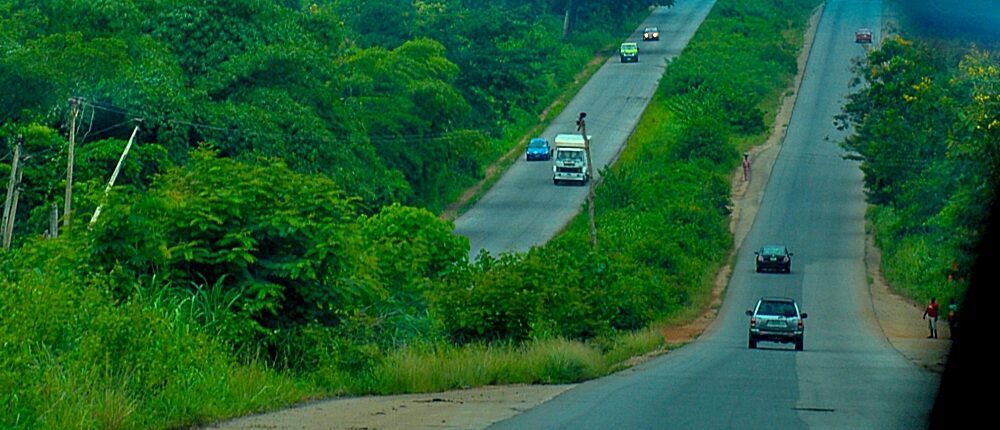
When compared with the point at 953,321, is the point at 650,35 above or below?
above

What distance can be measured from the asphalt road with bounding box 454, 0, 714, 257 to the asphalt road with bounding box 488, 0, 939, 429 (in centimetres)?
922

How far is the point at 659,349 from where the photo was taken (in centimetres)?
3359

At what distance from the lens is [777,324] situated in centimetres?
3625

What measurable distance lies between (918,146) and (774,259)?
7403 mm

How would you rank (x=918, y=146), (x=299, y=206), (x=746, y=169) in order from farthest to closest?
1. (x=746, y=169)
2. (x=918, y=146)
3. (x=299, y=206)

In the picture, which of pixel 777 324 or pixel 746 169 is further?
pixel 746 169

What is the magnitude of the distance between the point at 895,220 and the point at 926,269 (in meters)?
12.1

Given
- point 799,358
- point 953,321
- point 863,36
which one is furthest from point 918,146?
point 863,36

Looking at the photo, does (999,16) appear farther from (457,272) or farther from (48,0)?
(48,0)

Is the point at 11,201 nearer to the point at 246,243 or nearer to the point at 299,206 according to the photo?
the point at 299,206

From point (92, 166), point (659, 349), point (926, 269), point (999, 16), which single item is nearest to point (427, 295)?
point (659, 349)

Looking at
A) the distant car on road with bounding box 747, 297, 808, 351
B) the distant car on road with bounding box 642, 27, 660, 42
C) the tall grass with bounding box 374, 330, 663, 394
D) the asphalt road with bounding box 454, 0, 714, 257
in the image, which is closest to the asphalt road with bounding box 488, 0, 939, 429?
the distant car on road with bounding box 747, 297, 808, 351

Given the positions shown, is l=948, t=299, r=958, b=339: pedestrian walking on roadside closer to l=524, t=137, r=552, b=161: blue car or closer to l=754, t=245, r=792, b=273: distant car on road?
l=754, t=245, r=792, b=273: distant car on road

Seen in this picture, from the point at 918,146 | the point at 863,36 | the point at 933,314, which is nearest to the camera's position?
the point at 933,314
